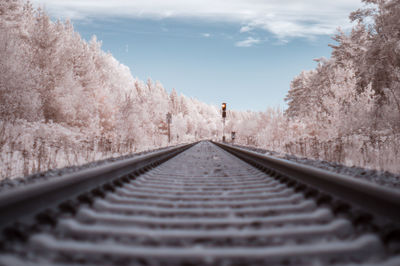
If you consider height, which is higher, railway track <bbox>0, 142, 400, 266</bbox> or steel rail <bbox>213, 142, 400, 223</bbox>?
steel rail <bbox>213, 142, 400, 223</bbox>

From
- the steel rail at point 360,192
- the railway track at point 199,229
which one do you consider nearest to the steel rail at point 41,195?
the railway track at point 199,229

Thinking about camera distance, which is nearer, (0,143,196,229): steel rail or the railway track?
the railway track

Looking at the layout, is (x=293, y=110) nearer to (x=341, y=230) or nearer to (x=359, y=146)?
(x=359, y=146)

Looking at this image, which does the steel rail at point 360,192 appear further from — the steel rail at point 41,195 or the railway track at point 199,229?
the steel rail at point 41,195

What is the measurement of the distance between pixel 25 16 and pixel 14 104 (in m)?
19.1

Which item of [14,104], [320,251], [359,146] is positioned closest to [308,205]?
[320,251]

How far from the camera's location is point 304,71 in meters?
52.7

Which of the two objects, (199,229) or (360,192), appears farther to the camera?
(360,192)

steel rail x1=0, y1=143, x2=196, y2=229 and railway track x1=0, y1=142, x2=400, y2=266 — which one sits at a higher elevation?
steel rail x1=0, y1=143, x2=196, y2=229

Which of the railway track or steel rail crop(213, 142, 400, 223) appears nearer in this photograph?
the railway track

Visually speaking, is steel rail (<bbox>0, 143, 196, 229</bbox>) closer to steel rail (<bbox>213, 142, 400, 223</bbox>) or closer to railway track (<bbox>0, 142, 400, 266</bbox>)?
railway track (<bbox>0, 142, 400, 266</bbox>)

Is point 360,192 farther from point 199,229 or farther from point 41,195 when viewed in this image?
point 41,195

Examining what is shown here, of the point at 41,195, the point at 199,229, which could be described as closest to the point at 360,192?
the point at 199,229

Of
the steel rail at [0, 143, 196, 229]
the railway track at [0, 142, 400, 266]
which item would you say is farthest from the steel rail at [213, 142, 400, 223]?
the steel rail at [0, 143, 196, 229]
